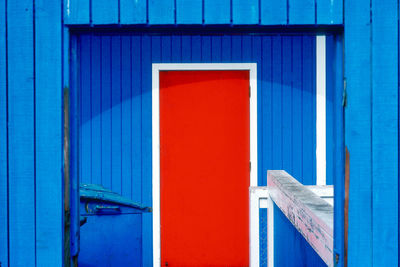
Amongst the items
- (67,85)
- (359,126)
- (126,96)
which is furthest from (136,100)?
(359,126)

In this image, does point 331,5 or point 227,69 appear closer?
point 331,5

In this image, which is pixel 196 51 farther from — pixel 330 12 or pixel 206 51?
pixel 330 12

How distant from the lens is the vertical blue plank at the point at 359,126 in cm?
163

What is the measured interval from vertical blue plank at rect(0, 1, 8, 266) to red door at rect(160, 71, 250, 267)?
3.15m

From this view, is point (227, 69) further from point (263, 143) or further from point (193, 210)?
point (193, 210)

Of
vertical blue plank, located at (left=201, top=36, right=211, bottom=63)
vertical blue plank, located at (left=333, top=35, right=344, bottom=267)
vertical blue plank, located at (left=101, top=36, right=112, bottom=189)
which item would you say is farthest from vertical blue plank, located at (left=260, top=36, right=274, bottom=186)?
vertical blue plank, located at (left=333, top=35, right=344, bottom=267)

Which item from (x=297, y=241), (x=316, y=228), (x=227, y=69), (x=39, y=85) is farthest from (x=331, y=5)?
(x=227, y=69)

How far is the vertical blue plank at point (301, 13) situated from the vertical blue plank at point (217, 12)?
28 centimetres

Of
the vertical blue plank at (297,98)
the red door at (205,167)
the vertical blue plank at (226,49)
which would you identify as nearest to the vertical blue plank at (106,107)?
the red door at (205,167)

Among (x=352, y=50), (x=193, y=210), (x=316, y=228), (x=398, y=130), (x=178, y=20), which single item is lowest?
(x=193, y=210)

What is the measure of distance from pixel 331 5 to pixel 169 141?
3.37 meters

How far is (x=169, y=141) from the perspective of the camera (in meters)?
4.80

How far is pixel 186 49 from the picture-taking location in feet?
15.5

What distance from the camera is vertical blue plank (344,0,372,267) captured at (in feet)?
5.36
